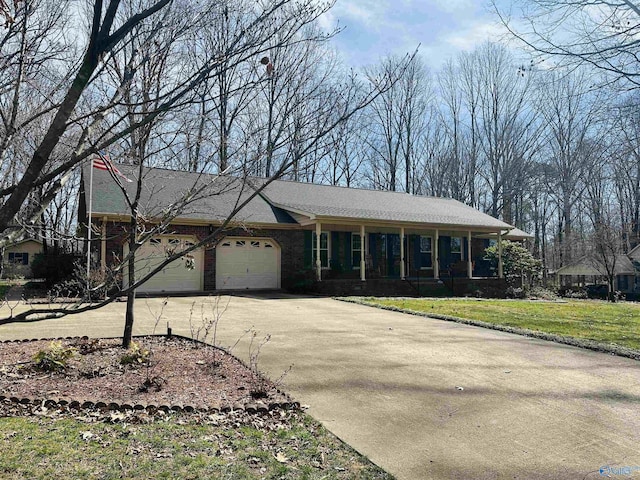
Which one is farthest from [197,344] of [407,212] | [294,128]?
[407,212]

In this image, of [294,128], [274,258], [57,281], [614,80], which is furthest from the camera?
[274,258]

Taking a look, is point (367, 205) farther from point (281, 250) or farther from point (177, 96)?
point (177, 96)

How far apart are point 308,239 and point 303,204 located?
1633 mm

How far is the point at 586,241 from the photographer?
3191 centimetres

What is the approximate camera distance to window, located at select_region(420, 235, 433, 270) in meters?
22.1

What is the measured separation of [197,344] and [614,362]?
6032mm

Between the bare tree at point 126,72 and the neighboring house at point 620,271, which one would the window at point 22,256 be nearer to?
the bare tree at point 126,72

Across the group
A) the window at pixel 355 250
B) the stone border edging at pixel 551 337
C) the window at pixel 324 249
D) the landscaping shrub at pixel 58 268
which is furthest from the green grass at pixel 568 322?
the landscaping shrub at pixel 58 268

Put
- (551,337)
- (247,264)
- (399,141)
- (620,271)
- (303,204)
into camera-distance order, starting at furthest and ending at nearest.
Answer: (399,141), (620,271), (303,204), (247,264), (551,337)

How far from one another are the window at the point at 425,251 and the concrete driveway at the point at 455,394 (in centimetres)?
1329

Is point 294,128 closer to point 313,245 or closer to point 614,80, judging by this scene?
point 614,80

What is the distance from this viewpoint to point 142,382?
4.92 m

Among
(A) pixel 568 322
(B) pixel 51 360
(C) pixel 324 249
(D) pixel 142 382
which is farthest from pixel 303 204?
(D) pixel 142 382

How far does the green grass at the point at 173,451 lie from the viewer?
3045 millimetres
